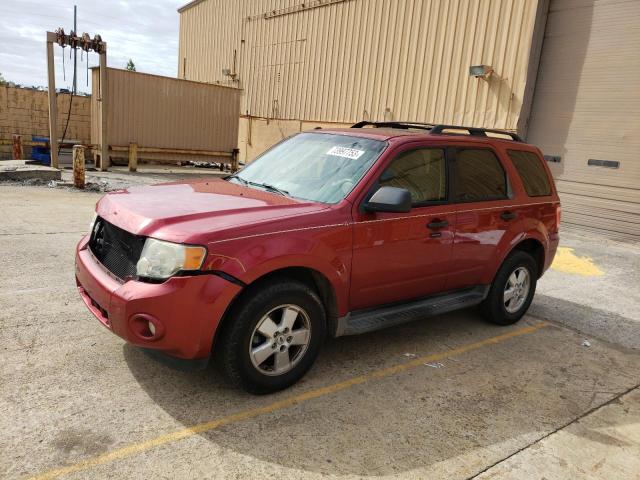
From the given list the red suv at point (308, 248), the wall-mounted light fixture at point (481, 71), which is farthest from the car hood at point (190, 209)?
the wall-mounted light fixture at point (481, 71)

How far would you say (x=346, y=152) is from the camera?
409 centimetres

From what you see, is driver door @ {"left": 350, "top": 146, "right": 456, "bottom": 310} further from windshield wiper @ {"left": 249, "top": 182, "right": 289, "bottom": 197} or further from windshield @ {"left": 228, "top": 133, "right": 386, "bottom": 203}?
windshield wiper @ {"left": 249, "top": 182, "right": 289, "bottom": 197}

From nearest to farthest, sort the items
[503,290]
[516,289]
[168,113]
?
[503,290], [516,289], [168,113]

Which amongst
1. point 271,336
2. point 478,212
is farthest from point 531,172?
point 271,336

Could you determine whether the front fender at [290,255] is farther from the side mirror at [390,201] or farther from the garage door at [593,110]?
the garage door at [593,110]

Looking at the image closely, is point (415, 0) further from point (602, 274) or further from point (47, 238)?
point (47, 238)

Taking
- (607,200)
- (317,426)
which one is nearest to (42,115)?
(607,200)

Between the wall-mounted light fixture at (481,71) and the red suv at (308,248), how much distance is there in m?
6.99

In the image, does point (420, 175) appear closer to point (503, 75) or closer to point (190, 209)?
point (190, 209)

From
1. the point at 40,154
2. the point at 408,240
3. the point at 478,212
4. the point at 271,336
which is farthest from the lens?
the point at 40,154

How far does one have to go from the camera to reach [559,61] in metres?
10.9

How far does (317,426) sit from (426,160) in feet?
7.36

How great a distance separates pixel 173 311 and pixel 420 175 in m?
2.22

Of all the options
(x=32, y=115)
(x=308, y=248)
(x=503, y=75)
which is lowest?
(x=308, y=248)
